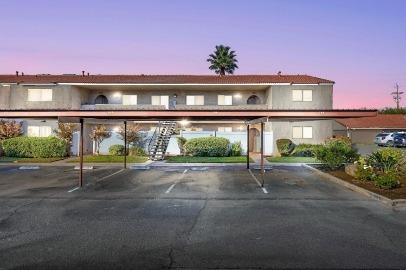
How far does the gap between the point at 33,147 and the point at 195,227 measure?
2481cm

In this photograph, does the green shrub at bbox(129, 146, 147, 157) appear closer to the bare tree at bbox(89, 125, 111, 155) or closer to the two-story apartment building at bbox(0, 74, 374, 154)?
the bare tree at bbox(89, 125, 111, 155)

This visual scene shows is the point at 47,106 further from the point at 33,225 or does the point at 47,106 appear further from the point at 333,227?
the point at 333,227

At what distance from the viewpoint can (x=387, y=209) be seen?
11.4m

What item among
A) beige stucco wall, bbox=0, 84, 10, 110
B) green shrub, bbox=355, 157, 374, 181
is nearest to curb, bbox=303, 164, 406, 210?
green shrub, bbox=355, 157, 374, 181

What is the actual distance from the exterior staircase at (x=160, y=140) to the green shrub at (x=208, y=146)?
6.32 feet

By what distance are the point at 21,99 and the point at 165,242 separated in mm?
32363

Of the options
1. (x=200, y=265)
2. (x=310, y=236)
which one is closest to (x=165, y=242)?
(x=200, y=265)

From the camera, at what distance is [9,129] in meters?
32.4

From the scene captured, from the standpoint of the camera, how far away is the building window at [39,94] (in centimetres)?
3534

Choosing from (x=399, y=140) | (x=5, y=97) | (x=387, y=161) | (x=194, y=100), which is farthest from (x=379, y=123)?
(x=5, y=97)

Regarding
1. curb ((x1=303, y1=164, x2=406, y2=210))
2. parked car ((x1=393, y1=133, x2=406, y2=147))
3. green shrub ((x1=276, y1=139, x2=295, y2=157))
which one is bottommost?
curb ((x1=303, y1=164, x2=406, y2=210))

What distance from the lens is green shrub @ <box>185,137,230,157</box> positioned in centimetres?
3102

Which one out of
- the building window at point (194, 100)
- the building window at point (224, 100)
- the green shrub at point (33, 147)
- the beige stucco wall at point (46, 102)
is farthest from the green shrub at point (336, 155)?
the beige stucco wall at point (46, 102)

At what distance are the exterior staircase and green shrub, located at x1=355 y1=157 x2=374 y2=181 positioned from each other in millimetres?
15362
